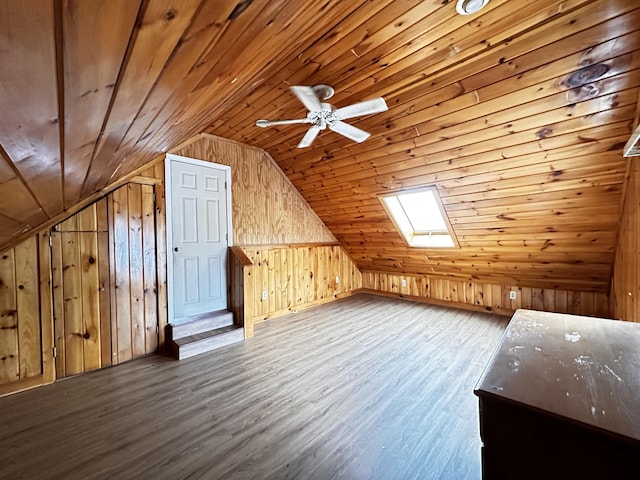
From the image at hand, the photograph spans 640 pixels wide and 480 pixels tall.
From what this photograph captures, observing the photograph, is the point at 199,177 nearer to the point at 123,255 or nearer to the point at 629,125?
the point at 123,255

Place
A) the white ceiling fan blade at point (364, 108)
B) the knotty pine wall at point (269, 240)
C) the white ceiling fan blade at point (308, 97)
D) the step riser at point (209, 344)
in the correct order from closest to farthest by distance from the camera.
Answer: the white ceiling fan blade at point (308, 97) → the white ceiling fan blade at point (364, 108) → the step riser at point (209, 344) → the knotty pine wall at point (269, 240)

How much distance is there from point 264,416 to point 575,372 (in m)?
1.82

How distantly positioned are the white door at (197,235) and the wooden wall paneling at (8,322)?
1237 millimetres

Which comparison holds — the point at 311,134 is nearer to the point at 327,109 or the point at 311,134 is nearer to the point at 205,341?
the point at 327,109

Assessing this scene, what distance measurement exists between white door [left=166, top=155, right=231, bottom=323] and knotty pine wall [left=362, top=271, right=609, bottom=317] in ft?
11.0

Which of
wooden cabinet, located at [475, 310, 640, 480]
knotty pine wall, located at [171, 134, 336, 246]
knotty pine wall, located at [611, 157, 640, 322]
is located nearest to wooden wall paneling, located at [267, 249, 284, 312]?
knotty pine wall, located at [171, 134, 336, 246]

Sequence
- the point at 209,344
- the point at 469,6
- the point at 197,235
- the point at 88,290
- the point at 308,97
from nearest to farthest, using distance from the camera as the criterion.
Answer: the point at 469,6, the point at 308,97, the point at 88,290, the point at 209,344, the point at 197,235

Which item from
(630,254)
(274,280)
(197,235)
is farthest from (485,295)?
(197,235)

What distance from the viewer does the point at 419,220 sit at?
4.41m

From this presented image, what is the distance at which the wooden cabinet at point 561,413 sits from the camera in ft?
2.60

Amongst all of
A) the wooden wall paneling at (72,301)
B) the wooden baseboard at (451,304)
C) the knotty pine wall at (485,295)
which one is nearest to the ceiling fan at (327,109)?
the wooden wall paneling at (72,301)

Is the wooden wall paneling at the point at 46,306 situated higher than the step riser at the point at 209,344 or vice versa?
the wooden wall paneling at the point at 46,306

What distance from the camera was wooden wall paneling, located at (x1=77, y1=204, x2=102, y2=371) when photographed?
271cm

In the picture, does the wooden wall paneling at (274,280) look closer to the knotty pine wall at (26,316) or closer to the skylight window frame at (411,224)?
the skylight window frame at (411,224)
